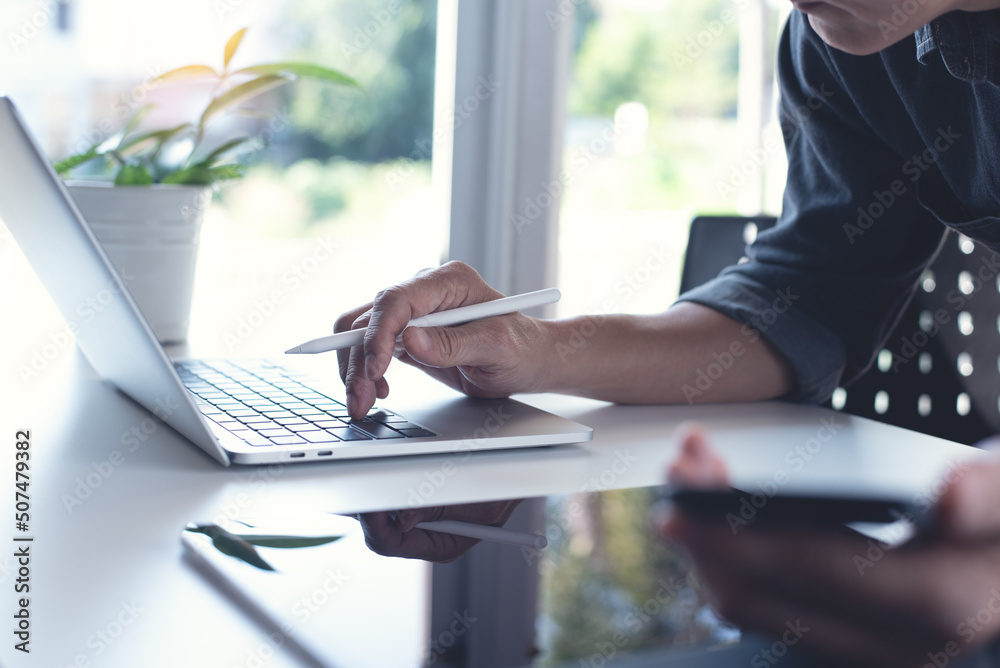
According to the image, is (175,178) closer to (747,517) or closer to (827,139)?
(827,139)

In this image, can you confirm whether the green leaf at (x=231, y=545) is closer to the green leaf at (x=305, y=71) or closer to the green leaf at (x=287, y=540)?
the green leaf at (x=287, y=540)

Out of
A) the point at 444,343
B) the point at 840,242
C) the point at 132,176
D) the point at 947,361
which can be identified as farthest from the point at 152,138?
the point at 947,361

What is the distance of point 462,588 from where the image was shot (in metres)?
0.36

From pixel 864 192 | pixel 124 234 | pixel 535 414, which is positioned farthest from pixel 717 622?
pixel 124 234

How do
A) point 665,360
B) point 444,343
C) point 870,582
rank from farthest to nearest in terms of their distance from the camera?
point 665,360
point 444,343
point 870,582

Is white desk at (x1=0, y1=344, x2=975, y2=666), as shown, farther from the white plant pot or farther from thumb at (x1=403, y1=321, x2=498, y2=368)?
the white plant pot

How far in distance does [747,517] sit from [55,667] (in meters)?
0.29

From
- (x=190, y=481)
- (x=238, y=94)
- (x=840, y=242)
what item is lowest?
(x=190, y=481)

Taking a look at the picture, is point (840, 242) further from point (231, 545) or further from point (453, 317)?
→ point (231, 545)

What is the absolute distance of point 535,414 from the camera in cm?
70

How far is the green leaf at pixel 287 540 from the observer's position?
1.36ft

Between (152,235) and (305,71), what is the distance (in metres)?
0.26

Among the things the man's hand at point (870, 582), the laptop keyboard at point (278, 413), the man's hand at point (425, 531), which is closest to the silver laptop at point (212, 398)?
the laptop keyboard at point (278, 413)

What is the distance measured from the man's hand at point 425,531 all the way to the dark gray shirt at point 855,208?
1.49 ft
